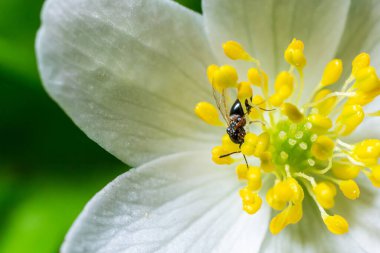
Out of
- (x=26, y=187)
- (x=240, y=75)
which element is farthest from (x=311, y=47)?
(x=26, y=187)

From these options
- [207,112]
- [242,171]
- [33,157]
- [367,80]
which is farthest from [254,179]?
[33,157]

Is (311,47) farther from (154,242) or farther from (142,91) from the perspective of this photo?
(154,242)

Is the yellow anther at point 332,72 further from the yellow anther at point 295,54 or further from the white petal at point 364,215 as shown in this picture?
the white petal at point 364,215

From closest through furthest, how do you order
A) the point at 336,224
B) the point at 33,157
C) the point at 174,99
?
the point at 336,224 → the point at 174,99 → the point at 33,157

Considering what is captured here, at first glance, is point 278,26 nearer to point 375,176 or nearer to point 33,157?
point 375,176

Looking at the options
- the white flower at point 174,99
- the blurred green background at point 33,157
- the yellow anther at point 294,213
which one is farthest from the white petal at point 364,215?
the blurred green background at point 33,157
